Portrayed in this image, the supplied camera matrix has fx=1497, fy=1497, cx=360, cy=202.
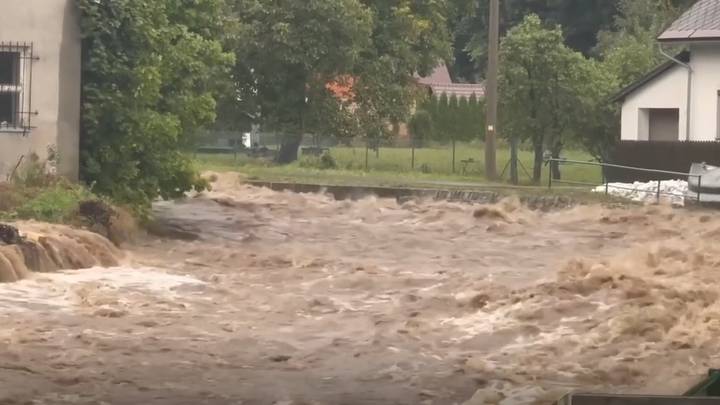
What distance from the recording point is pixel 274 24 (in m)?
44.8

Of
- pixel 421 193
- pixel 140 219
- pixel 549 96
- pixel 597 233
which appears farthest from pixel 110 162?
pixel 549 96

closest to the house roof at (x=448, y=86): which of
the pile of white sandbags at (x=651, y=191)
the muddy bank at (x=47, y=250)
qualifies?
the pile of white sandbags at (x=651, y=191)

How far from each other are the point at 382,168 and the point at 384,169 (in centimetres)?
12

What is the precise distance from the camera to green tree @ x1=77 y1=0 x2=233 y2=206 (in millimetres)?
24422

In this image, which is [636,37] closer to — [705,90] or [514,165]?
[514,165]

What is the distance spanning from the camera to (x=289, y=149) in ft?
157

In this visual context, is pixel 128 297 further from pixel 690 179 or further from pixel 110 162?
pixel 690 179

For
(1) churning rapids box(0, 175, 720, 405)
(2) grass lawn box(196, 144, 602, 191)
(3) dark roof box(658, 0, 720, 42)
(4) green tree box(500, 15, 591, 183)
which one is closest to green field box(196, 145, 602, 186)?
(2) grass lawn box(196, 144, 602, 191)

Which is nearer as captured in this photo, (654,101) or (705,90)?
(705,90)

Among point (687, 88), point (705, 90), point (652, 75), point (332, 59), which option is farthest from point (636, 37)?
point (705, 90)

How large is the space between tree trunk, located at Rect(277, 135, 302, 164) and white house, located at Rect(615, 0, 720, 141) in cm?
1234

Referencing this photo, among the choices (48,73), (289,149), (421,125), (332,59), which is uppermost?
(332,59)

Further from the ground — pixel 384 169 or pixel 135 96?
pixel 135 96

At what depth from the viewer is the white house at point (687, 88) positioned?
3647cm
